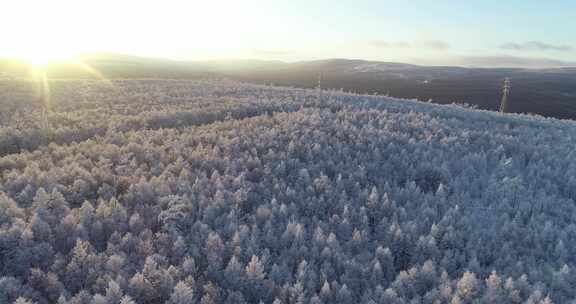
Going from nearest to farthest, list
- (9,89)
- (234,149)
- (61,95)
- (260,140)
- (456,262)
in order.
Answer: (456,262) → (234,149) → (260,140) → (61,95) → (9,89)

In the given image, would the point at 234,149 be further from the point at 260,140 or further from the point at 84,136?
the point at 84,136

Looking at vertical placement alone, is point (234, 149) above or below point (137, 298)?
above

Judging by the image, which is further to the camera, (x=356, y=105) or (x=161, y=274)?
(x=356, y=105)

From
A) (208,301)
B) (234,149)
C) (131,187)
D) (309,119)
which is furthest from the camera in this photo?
(309,119)

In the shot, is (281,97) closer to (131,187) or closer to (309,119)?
(309,119)

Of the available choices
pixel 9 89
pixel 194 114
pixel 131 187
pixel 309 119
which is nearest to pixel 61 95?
pixel 9 89

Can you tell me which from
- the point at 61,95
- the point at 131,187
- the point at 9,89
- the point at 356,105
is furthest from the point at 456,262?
the point at 9,89
